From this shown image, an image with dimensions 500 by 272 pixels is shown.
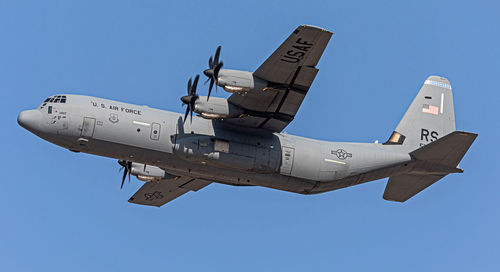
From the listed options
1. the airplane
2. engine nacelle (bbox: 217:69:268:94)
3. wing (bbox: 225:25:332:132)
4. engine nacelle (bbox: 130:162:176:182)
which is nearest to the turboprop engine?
engine nacelle (bbox: 130:162:176:182)

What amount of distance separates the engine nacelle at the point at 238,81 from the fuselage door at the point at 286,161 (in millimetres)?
3420

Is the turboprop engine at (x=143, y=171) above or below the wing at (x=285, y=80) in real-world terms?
below

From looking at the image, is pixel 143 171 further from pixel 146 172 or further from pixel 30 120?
pixel 30 120

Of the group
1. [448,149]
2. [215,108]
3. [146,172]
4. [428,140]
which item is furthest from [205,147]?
[428,140]

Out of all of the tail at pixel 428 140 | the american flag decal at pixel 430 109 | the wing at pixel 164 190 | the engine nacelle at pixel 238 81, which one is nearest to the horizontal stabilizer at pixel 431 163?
the tail at pixel 428 140

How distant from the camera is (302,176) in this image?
1037 inches

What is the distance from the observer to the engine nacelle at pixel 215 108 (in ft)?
79.5

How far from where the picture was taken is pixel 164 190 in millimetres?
31359

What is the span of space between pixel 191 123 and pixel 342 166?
6150 mm

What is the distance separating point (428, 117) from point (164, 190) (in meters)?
12.2

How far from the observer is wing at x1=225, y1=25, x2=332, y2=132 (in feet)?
74.9

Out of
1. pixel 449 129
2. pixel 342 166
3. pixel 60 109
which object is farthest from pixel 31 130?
pixel 449 129

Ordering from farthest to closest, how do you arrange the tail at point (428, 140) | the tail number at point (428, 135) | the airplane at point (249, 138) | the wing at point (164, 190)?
the wing at point (164, 190) → the tail number at point (428, 135) → the tail at point (428, 140) → the airplane at point (249, 138)

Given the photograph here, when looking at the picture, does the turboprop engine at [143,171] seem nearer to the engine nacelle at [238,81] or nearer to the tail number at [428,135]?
the engine nacelle at [238,81]
